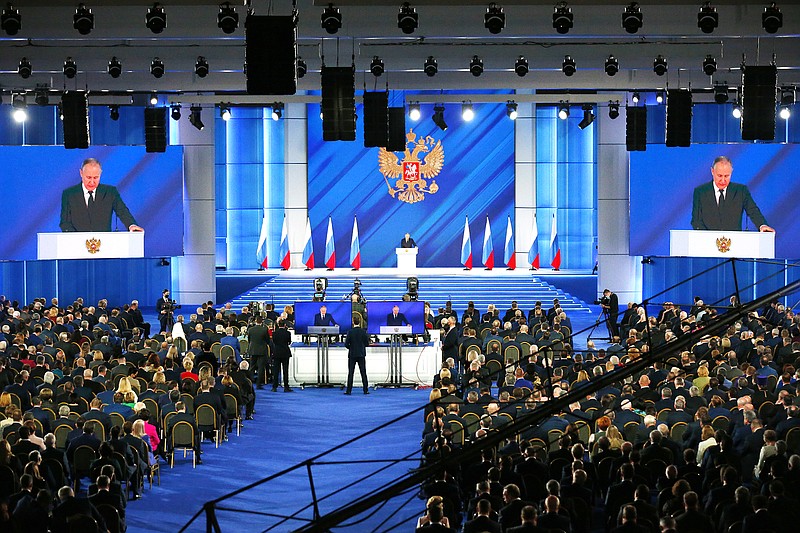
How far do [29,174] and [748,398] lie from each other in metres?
24.3

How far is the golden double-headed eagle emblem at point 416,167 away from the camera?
41.4 meters

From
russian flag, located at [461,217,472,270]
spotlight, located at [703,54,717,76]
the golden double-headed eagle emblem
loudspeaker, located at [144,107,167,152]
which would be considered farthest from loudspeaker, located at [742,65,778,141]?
the golden double-headed eagle emblem

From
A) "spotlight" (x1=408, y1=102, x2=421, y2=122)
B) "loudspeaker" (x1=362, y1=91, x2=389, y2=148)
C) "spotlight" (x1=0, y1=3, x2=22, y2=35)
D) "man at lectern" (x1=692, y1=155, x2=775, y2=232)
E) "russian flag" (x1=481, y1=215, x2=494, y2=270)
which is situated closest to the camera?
"spotlight" (x1=0, y1=3, x2=22, y2=35)

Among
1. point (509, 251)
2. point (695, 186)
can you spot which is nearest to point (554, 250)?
point (509, 251)

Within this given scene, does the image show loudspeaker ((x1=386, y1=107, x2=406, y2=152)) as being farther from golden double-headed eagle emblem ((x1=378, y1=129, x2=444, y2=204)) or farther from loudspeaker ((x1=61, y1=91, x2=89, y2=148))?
golden double-headed eagle emblem ((x1=378, y1=129, x2=444, y2=204))

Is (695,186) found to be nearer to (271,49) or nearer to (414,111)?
(414,111)

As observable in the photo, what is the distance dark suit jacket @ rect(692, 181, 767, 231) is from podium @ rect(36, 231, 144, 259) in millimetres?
16447

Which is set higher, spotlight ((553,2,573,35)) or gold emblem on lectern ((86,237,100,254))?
spotlight ((553,2,573,35))

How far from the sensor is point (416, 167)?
136 feet

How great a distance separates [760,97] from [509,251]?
18807 millimetres

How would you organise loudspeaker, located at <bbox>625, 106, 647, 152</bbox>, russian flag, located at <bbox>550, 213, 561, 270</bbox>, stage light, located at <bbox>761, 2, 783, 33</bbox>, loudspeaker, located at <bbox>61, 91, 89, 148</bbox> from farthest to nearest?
russian flag, located at <bbox>550, 213, 561, 270</bbox> → loudspeaker, located at <bbox>625, 106, 647, 152</bbox> → loudspeaker, located at <bbox>61, 91, 89, 148</bbox> → stage light, located at <bbox>761, 2, 783, 33</bbox>

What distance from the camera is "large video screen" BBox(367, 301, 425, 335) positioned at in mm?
23750

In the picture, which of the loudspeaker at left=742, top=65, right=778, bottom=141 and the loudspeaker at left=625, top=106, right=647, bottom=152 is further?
the loudspeaker at left=625, top=106, right=647, bottom=152

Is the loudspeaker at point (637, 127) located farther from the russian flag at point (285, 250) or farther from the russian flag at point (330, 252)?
the russian flag at point (285, 250)
